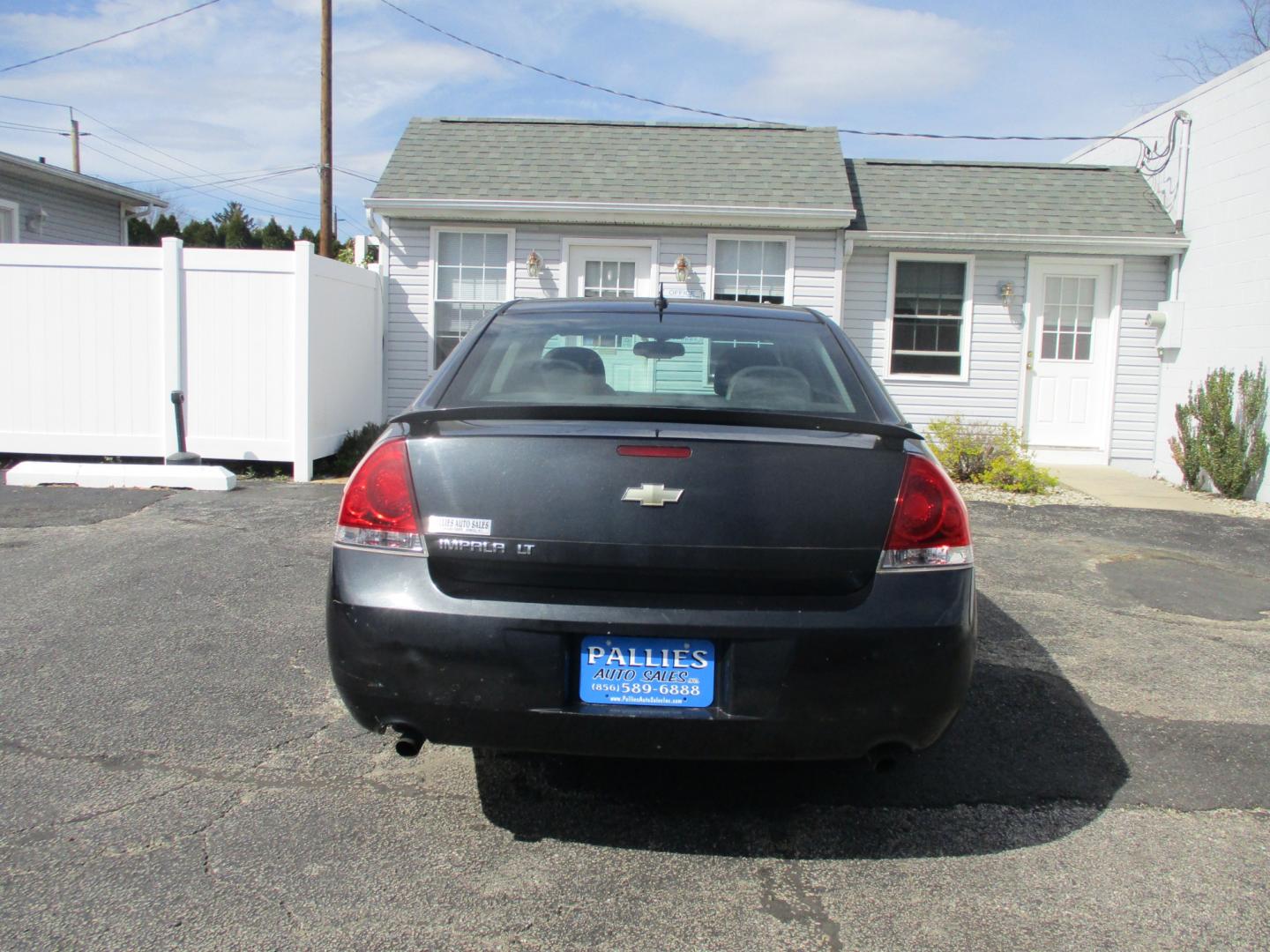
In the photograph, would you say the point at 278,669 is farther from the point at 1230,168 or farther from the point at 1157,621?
the point at 1230,168

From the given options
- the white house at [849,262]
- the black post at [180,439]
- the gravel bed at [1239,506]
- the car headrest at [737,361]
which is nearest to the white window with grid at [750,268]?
the white house at [849,262]

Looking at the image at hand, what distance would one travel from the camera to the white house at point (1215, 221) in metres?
9.81

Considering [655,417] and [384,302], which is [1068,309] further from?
[655,417]

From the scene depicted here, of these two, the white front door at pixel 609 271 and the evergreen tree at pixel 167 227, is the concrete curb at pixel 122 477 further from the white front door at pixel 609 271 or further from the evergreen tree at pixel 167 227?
the evergreen tree at pixel 167 227

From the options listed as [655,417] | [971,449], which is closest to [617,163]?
[971,449]

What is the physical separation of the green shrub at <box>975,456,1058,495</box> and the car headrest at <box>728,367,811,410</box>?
23.0 ft

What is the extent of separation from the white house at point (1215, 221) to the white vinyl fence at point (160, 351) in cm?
902

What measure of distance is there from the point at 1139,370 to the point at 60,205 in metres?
15.7

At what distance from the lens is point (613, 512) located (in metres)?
2.57

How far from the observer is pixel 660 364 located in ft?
11.6

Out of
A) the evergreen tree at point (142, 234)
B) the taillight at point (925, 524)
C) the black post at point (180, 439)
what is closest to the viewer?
the taillight at point (925, 524)

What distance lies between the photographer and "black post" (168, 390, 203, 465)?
29.2ft

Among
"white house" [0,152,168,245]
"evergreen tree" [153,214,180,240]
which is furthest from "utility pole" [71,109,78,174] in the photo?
"white house" [0,152,168,245]

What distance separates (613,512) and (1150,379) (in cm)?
1116
